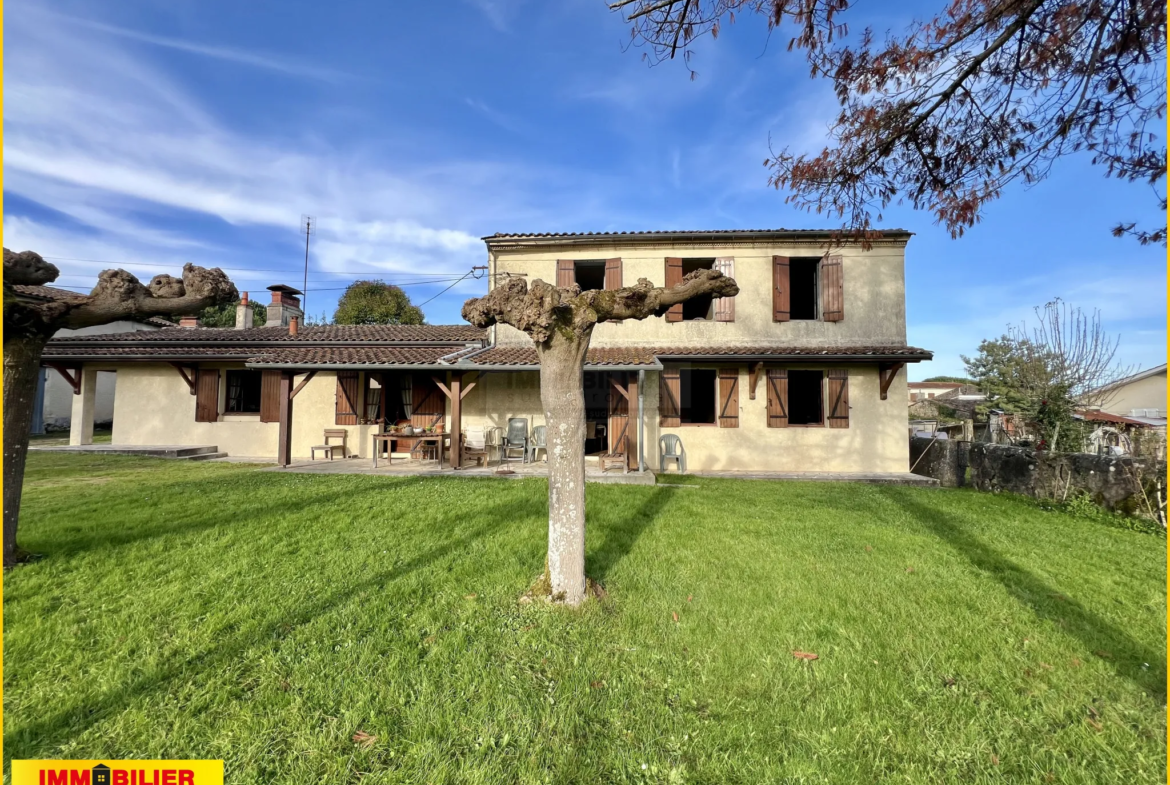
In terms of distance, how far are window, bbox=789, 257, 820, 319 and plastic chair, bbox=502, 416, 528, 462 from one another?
24.2 feet

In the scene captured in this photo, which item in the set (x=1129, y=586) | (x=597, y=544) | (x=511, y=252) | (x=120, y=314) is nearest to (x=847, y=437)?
(x=1129, y=586)

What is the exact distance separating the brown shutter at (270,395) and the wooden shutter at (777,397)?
37.6ft

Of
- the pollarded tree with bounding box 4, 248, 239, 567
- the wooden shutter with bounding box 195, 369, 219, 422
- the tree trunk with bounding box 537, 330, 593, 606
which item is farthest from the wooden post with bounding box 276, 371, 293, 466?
the tree trunk with bounding box 537, 330, 593, 606

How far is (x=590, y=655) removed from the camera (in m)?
2.71

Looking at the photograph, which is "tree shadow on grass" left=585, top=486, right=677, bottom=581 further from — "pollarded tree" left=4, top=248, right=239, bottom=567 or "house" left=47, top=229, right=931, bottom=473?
"pollarded tree" left=4, top=248, right=239, bottom=567

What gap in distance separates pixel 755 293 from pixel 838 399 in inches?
117

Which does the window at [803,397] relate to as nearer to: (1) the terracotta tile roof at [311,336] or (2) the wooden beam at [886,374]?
(2) the wooden beam at [886,374]

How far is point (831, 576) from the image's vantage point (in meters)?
3.97

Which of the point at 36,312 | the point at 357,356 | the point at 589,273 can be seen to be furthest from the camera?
the point at 589,273

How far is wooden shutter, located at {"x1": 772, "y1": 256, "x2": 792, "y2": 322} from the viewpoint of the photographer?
34.8ft

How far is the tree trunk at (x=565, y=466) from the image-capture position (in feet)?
10.8

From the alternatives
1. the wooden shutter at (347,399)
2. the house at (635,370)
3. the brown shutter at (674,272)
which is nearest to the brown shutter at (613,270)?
the house at (635,370)

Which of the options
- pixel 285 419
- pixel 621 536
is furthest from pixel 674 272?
pixel 285 419

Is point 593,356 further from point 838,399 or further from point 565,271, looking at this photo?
point 838,399
